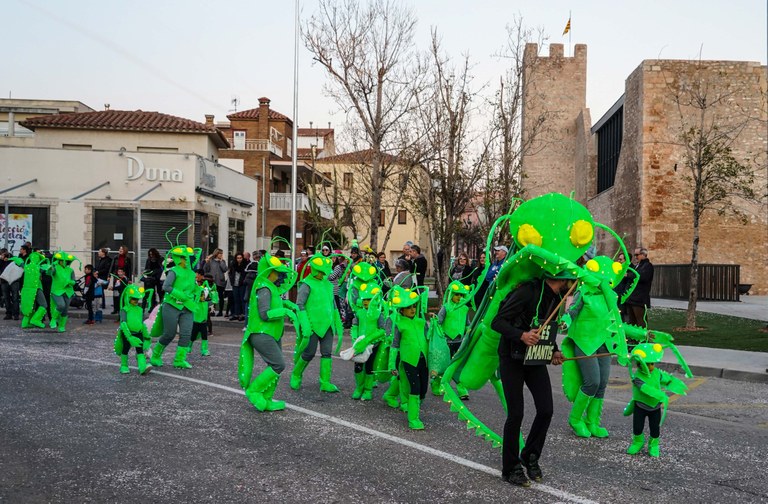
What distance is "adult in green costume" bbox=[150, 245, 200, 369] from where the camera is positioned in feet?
35.7

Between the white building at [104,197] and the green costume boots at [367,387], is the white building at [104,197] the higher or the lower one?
the higher one

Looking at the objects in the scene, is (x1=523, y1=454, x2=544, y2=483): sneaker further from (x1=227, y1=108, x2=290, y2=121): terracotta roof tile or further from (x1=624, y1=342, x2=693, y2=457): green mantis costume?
(x1=227, y1=108, x2=290, y2=121): terracotta roof tile

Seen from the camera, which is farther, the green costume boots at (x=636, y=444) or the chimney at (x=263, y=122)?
the chimney at (x=263, y=122)

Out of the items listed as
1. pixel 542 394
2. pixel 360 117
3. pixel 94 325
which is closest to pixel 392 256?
pixel 360 117

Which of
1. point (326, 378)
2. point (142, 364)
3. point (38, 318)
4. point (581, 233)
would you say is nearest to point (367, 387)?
point (326, 378)

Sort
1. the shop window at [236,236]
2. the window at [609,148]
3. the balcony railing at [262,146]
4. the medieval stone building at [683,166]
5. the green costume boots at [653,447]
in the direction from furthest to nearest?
the balcony railing at [262,146], the window at [609,148], the shop window at [236,236], the medieval stone building at [683,166], the green costume boots at [653,447]

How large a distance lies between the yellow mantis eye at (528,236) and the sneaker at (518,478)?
162cm

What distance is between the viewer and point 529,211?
550 centimetres

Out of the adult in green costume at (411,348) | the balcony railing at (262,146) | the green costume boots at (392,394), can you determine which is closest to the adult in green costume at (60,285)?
the green costume boots at (392,394)

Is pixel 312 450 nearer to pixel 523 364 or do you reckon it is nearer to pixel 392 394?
pixel 523 364

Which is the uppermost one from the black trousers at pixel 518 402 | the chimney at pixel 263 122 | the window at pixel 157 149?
the chimney at pixel 263 122

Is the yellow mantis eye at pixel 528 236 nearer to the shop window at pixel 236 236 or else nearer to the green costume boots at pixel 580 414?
the green costume boots at pixel 580 414

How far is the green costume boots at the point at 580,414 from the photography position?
23.6 ft

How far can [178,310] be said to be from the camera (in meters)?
10.9
